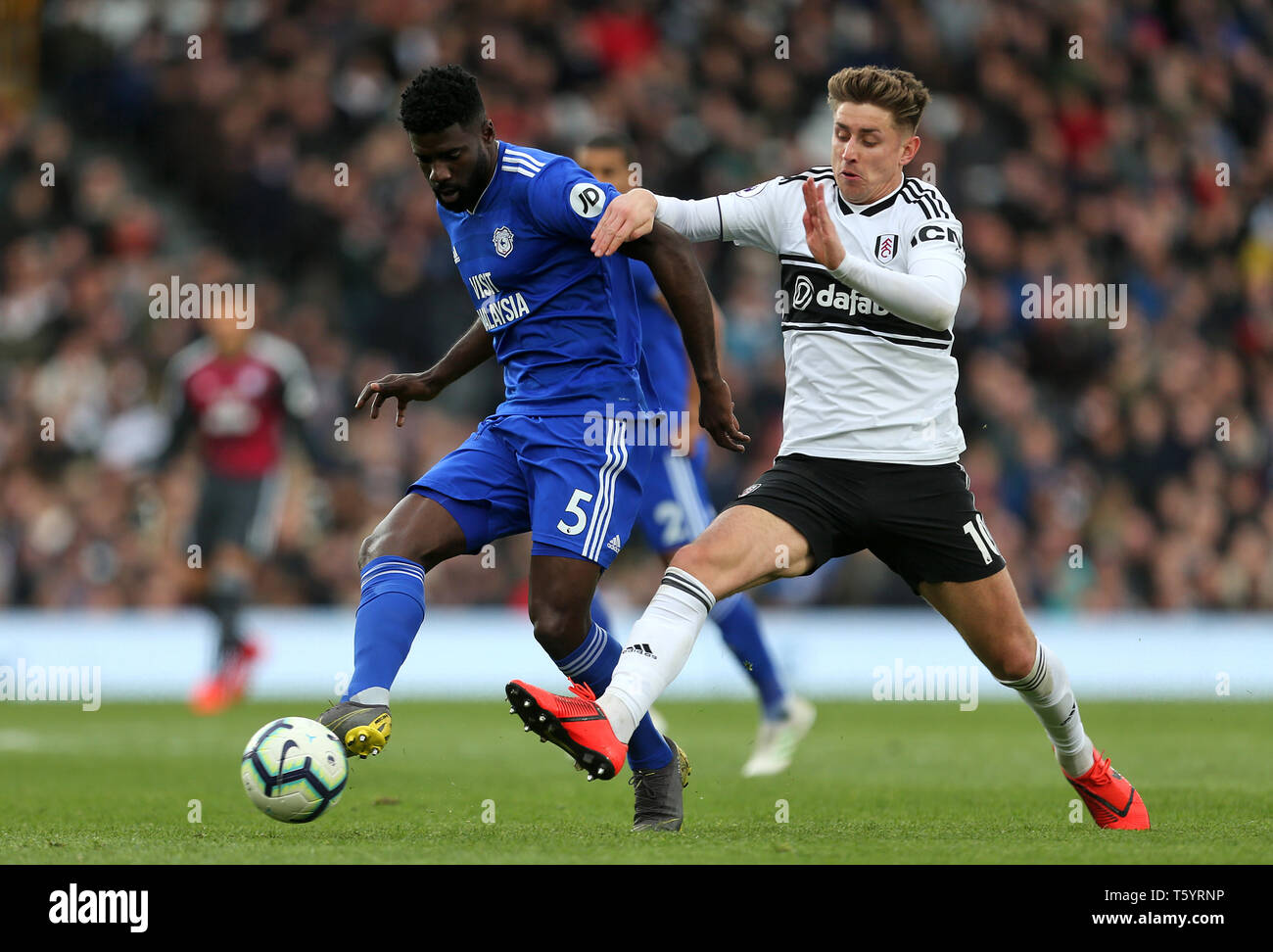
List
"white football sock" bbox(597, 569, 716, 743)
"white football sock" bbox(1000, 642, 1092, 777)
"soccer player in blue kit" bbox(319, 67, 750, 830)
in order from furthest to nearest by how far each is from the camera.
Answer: "white football sock" bbox(1000, 642, 1092, 777), "soccer player in blue kit" bbox(319, 67, 750, 830), "white football sock" bbox(597, 569, 716, 743)

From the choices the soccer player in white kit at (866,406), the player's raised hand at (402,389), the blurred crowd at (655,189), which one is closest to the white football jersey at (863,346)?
the soccer player in white kit at (866,406)

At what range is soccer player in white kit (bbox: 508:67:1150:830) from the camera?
5145mm

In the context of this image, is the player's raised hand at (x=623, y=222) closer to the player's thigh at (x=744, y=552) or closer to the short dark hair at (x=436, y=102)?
the short dark hair at (x=436, y=102)

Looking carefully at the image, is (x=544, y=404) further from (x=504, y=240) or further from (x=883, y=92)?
(x=883, y=92)

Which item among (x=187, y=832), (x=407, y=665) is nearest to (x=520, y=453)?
(x=187, y=832)

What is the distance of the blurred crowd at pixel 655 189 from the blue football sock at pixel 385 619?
25.2ft

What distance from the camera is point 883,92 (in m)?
5.27

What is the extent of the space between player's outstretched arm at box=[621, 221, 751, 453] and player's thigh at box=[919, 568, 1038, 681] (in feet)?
2.57

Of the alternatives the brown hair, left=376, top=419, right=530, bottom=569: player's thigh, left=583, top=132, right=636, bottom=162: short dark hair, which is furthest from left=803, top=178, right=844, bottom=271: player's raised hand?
Result: left=583, top=132, right=636, bottom=162: short dark hair

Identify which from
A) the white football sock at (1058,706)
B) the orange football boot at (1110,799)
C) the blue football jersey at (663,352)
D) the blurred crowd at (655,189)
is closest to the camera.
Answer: the white football sock at (1058,706)

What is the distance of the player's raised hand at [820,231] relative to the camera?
482 cm

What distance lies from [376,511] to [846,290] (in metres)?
8.73

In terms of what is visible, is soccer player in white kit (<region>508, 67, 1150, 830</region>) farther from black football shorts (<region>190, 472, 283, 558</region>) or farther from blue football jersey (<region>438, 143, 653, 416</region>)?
black football shorts (<region>190, 472, 283, 558</region>)

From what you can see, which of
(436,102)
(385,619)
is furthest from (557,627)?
(436,102)
